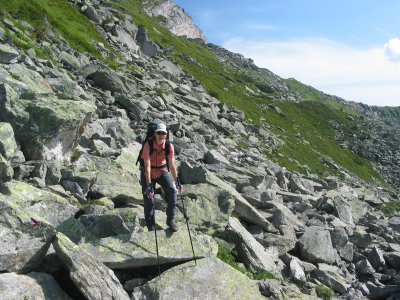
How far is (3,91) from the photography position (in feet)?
49.3

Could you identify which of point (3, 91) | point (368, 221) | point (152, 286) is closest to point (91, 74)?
point (3, 91)

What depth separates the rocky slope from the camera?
9.20m

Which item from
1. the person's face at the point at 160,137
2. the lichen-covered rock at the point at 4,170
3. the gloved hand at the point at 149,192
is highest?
the person's face at the point at 160,137

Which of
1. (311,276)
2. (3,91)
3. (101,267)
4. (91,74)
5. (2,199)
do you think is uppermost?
(91,74)

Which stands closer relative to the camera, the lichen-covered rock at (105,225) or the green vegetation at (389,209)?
the lichen-covered rock at (105,225)

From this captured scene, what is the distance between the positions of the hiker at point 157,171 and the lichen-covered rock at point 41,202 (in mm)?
2322

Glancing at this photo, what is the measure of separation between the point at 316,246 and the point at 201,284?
8539 millimetres

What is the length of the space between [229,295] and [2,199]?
6.01m

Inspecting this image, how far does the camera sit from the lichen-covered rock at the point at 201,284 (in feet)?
31.8

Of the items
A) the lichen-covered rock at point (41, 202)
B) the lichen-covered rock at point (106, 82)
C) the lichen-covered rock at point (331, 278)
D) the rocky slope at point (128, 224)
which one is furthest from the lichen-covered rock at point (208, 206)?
the lichen-covered rock at point (106, 82)

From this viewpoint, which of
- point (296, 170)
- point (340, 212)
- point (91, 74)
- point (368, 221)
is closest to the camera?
point (340, 212)

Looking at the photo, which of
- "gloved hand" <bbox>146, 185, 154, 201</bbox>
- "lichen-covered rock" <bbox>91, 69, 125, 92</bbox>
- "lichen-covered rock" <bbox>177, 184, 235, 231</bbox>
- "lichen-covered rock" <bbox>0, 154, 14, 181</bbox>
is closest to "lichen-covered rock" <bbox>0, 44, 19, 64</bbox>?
"lichen-covered rock" <bbox>91, 69, 125, 92</bbox>

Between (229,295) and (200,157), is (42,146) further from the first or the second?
(200,157)

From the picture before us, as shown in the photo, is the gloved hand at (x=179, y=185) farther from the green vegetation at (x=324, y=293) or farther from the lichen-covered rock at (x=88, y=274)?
the green vegetation at (x=324, y=293)
